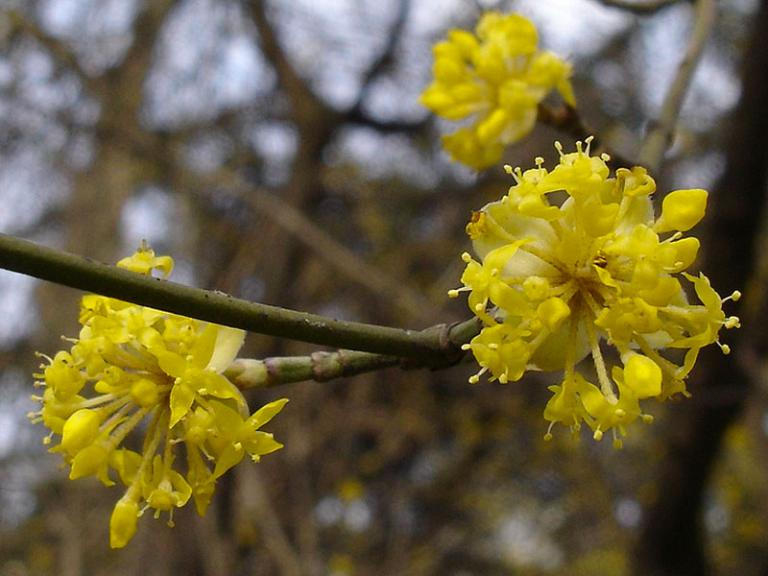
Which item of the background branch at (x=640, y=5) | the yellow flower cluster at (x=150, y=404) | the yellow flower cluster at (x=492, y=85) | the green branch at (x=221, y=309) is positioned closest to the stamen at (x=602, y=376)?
the green branch at (x=221, y=309)

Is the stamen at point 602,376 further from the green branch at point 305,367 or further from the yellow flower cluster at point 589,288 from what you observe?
the green branch at point 305,367

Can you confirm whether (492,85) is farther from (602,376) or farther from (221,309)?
(221,309)

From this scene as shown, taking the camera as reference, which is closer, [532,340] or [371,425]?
[532,340]

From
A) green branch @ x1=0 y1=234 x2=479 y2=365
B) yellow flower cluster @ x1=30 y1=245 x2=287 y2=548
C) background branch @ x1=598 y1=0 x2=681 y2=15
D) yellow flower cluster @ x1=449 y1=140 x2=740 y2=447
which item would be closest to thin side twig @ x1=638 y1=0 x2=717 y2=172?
background branch @ x1=598 y1=0 x2=681 y2=15

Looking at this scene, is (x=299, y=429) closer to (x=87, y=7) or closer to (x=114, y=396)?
(x=87, y=7)

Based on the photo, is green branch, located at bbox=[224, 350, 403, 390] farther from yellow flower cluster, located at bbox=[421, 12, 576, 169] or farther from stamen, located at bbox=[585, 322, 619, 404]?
yellow flower cluster, located at bbox=[421, 12, 576, 169]

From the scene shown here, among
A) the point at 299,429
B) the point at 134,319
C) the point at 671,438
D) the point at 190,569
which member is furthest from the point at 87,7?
the point at 134,319
